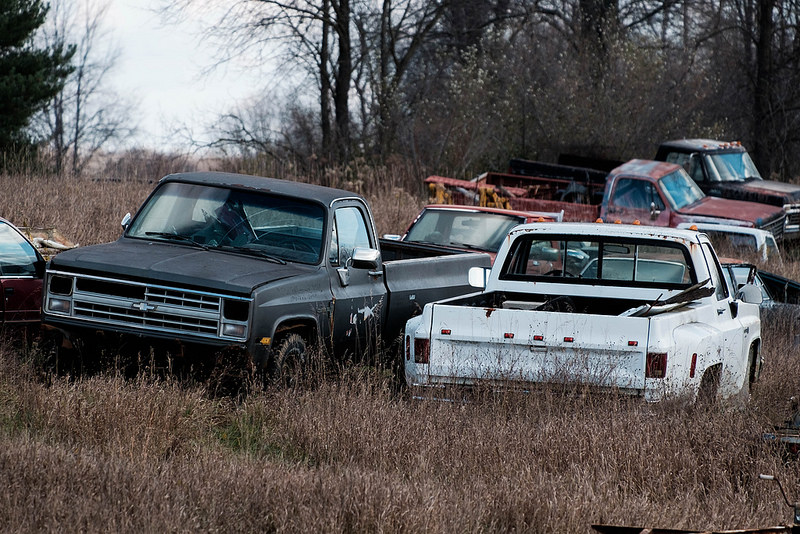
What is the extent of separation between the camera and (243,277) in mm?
7469

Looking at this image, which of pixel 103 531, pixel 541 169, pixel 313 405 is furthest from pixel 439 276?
pixel 541 169

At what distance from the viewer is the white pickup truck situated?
22.0ft

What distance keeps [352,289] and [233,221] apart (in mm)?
1154

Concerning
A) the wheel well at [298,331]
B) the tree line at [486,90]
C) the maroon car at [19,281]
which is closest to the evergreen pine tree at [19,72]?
the tree line at [486,90]

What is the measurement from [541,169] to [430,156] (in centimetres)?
664

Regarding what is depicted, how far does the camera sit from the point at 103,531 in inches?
179

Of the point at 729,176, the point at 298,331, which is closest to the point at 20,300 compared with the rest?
the point at 298,331

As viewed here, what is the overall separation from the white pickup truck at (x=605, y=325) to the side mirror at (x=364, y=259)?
2.80ft

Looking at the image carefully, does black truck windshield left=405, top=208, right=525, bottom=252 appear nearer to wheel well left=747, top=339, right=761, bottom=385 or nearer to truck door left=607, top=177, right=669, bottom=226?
wheel well left=747, top=339, right=761, bottom=385

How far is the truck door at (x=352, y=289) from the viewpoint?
8414 mm

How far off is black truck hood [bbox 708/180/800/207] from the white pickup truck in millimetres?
12396

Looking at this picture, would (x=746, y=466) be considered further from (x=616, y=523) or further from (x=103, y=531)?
(x=103, y=531)

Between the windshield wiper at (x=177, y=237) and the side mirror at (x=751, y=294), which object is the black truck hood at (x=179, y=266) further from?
the side mirror at (x=751, y=294)

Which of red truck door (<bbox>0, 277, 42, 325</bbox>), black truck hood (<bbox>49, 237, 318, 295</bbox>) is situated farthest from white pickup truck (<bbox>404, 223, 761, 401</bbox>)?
red truck door (<bbox>0, 277, 42, 325</bbox>)
